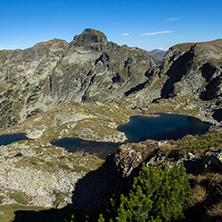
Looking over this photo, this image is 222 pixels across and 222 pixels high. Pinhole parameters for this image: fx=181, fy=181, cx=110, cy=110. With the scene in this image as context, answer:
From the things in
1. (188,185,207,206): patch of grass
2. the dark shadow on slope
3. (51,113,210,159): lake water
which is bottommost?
(51,113,210,159): lake water

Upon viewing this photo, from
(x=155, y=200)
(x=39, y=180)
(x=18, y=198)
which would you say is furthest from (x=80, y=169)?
(x=155, y=200)

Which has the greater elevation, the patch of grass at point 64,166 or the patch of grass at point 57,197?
the patch of grass at point 64,166

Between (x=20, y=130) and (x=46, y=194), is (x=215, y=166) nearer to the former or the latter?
(x=46, y=194)

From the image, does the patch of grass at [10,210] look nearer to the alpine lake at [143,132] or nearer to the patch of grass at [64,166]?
the patch of grass at [64,166]

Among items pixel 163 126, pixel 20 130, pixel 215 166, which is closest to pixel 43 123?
pixel 20 130

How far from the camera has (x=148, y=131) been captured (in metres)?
145

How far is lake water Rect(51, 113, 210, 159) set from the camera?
11462 centimetres

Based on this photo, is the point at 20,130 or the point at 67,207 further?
the point at 20,130

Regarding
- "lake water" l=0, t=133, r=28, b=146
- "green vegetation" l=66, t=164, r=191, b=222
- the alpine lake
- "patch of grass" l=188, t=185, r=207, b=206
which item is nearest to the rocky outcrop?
"green vegetation" l=66, t=164, r=191, b=222

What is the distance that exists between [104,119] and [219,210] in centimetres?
15350

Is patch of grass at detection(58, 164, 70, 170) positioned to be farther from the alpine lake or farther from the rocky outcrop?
→ the alpine lake

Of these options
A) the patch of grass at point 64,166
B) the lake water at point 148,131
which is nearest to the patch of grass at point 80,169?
the patch of grass at point 64,166

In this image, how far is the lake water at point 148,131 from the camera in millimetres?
114625

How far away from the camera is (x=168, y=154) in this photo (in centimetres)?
2911
